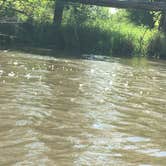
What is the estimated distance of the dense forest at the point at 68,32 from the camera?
28.1 meters

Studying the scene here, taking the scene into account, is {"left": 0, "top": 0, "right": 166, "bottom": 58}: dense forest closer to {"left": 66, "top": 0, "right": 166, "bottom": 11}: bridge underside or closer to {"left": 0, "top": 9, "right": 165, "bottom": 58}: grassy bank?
{"left": 0, "top": 9, "right": 165, "bottom": 58}: grassy bank

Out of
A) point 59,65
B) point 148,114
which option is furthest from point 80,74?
point 148,114

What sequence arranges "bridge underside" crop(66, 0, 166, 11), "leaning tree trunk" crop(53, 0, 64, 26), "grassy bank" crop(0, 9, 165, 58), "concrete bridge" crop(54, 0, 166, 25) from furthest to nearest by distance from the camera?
"bridge underside" crop(66, 0, 166, 11) < "concrete bridge" crop(54, 0, 166, 25) < "leaning tree trunk" crop(53, 0, 64, 26) < "grassy bank" crop(0, 9, 165, 58)

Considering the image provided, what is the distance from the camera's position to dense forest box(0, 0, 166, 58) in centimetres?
2806

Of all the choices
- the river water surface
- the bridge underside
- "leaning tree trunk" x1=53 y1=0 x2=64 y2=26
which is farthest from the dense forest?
the river water surface

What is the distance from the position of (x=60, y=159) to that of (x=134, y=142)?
1.58 meters

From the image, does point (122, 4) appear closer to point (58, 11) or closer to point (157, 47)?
point (157, 47)

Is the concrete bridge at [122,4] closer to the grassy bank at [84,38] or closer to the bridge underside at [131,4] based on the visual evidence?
the bridge underside at [131,4]

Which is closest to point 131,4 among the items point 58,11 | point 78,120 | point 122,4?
point 122,4

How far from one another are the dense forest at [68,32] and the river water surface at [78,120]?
487 inches

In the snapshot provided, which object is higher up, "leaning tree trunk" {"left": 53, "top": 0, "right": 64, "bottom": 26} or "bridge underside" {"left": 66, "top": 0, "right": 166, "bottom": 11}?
"bridge underside" {"left": 66, "top": 0, "right": 166, "bottom": 11}

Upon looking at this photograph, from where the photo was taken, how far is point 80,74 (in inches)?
639

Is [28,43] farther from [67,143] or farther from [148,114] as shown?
[67,143]

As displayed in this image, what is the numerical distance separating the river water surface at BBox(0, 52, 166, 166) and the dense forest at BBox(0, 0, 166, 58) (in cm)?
1236
